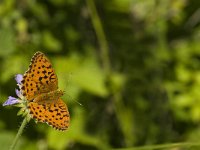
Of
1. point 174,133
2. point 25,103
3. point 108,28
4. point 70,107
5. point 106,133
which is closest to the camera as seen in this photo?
point 25,103

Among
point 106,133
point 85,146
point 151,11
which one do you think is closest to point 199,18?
point 151,11

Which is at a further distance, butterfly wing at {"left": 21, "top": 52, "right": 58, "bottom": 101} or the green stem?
the green stem

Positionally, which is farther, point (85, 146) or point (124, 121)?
point (124, 121)

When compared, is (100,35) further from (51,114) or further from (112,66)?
(51,114)

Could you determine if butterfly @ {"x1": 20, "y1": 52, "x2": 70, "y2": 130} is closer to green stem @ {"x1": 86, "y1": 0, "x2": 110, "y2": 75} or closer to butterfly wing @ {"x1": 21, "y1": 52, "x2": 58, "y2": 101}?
butterfly wing @ {"x1": 21, "y1": 52, "x2": 58, "y2": 101}

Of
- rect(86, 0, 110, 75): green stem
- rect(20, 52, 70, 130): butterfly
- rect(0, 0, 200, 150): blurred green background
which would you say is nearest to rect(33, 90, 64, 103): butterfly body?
rect(20, 52, 70, 130): butterfly

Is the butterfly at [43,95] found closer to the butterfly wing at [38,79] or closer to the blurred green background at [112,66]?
the butterfly wing at [38,79]

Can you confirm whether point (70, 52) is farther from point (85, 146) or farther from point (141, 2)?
point (141, 2)
